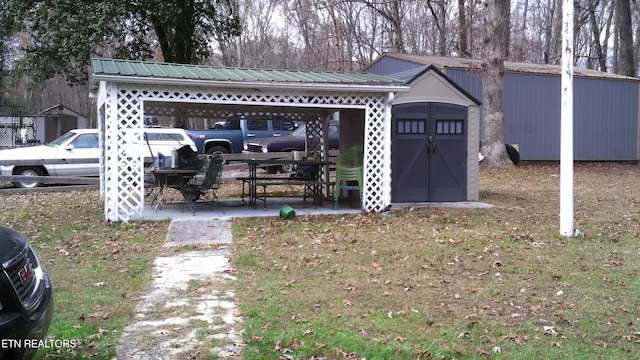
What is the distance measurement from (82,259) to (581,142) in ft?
67.2

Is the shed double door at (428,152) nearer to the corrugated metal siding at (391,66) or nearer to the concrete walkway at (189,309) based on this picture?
the concrete walkway at (189,309)

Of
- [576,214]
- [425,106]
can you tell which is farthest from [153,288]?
[576,214]

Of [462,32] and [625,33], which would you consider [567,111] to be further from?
[462,32]

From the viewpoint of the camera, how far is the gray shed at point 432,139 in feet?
36.6

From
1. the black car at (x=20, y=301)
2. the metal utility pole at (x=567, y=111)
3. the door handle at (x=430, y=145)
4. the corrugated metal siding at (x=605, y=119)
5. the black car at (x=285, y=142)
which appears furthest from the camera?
the corrugated metal siding at (x=605, y=119)

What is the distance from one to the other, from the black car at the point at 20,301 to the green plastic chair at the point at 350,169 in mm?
7716

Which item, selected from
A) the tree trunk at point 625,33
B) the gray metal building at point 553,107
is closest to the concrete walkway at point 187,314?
the gray metal building at point 553,107

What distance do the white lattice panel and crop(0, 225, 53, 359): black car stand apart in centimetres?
591

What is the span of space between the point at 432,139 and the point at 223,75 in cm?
417

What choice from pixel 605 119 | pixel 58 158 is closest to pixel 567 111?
pixel 58 158

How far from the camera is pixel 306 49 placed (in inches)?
1416

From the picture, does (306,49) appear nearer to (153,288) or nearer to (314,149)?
(314,149)

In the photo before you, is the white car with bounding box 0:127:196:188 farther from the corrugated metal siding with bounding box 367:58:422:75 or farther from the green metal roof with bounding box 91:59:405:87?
the corrugated metal siding with bounding box 367:58:422:75

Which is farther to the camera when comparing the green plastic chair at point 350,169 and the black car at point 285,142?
the black car at point 285,142
